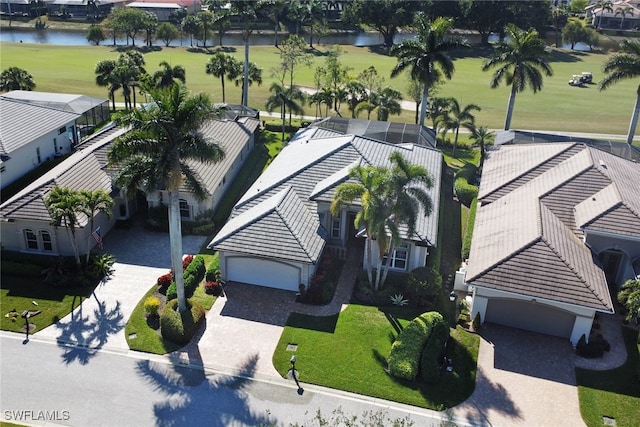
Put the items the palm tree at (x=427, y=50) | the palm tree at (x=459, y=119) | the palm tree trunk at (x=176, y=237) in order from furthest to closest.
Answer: the palm tree at (x=459, y=119) → the palm tree at (x=427, y=50) → the palm tree trunk at (x=176, y=237)

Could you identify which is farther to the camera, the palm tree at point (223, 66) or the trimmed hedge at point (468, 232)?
the palm tree at point (223, 66)

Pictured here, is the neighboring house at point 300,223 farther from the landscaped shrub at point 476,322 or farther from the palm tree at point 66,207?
the palm tree at point 66,207

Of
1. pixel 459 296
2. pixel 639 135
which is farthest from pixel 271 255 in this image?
pixel 639 135

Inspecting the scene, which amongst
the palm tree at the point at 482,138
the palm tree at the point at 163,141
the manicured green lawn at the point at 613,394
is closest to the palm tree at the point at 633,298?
the manicured green lawn at the point at 613,394

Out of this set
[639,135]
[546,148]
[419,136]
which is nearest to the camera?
[546,148]

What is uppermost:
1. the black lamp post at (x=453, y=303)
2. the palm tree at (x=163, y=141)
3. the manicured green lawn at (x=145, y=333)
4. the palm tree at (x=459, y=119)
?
the palm tree at (x=163, y=141)

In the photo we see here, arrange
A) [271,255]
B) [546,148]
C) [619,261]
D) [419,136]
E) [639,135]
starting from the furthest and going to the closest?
[639,135], [419,136], [546,148], [619,261], [271,255]

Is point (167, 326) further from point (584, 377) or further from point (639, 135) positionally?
point (639, 135)
